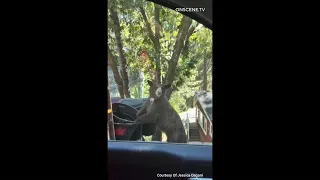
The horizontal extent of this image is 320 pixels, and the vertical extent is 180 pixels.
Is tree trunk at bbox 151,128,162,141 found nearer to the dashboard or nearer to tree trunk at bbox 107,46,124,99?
the dashboard

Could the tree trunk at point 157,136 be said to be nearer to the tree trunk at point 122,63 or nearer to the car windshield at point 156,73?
the car windshield at point 156,73

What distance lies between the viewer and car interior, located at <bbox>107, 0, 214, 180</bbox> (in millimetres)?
1539

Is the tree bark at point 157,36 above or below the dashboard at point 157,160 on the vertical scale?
above

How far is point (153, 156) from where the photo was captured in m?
1.59

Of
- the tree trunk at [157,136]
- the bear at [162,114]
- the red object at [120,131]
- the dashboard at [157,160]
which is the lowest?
the dashboard at [157,160]

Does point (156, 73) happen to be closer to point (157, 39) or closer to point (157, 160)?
point (157, 39)

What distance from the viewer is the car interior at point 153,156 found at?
1.54m

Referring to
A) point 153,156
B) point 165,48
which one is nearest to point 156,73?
point 165,48

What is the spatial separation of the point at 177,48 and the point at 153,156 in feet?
1.91

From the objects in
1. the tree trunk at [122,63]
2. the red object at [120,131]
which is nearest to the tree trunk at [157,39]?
the tree trunk at [122,63]
